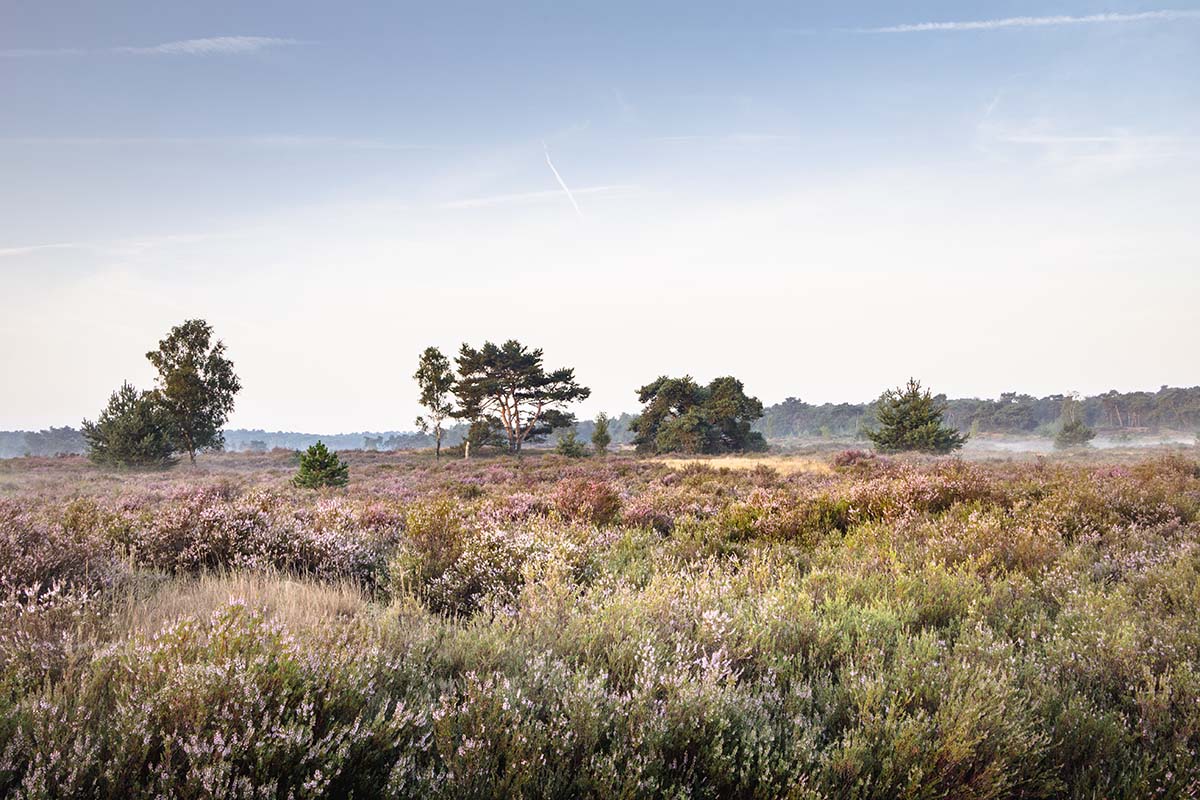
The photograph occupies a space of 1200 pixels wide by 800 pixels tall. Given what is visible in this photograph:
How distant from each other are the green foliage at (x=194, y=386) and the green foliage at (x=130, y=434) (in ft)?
11.9

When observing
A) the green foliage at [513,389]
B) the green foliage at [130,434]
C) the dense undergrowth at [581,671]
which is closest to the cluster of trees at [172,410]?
the green foliage at [130,434]

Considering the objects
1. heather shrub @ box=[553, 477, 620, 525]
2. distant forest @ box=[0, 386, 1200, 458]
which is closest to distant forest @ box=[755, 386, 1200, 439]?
distant forest @ box=[0, 386, 1200, 458]

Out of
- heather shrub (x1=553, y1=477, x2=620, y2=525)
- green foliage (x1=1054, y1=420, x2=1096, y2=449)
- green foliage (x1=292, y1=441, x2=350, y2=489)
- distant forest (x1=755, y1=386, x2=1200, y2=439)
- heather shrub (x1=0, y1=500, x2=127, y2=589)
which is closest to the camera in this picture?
heather shrub (x1=0, y1=500, x2=127, y2=589)

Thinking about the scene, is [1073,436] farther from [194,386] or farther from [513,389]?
[194,386]

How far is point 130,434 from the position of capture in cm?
3641

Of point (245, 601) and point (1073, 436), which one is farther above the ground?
point (245, 601)

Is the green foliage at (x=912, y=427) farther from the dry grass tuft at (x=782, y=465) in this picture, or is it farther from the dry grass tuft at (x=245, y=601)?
the dry grass tuft at (x=245, y=601)

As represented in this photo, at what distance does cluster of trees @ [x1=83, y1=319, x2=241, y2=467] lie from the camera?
121ft

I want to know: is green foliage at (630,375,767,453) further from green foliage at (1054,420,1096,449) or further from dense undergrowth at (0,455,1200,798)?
dense undergrowth at (0,455,1200,798)

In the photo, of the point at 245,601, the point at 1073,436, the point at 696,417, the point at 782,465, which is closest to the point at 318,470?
the point at 245,601

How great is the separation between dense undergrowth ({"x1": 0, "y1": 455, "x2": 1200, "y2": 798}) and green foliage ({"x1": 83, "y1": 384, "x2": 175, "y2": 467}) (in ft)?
127

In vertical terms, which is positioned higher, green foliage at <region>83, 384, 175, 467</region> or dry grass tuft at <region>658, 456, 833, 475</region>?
green foliage at <region>83, 384, 175, 467</region>

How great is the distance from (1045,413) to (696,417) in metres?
127

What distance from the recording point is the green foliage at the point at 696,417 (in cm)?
4672
